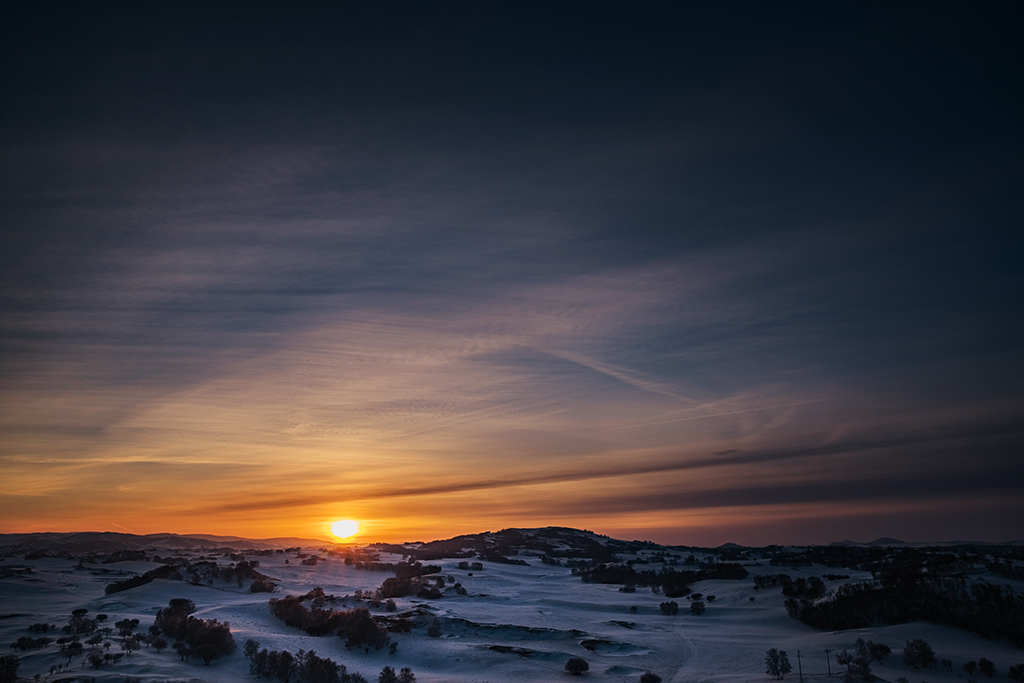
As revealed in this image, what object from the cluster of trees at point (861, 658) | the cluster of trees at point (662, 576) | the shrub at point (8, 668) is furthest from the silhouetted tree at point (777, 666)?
the cluster of trees at point (662, 576)

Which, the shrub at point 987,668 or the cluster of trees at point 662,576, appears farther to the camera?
the cluster of trees at point 662,576

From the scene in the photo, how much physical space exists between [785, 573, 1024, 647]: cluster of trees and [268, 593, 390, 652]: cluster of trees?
96.0 ft

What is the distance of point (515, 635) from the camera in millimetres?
35688

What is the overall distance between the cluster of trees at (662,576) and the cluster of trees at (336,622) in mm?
34435

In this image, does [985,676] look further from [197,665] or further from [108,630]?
[108,630]

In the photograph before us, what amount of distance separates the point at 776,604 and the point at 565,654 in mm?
24211

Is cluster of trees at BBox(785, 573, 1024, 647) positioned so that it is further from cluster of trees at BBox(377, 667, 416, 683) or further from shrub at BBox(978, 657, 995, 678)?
cluster of trees at BBox(377, 667, 416, 683)

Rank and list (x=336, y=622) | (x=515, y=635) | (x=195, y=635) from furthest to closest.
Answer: (x=515, y=635)
(x=336, y=622)
(x=195, y=635)

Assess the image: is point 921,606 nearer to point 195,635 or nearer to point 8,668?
point 195,635

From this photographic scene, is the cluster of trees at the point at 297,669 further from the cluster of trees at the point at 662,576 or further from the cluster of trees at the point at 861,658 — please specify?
the cluster of trees at the point at 662,576

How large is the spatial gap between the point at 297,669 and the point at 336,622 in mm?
9406

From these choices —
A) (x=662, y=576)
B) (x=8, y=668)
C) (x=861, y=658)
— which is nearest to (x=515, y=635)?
(x=861, y=658)

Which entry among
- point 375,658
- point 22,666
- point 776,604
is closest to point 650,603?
point 776,604

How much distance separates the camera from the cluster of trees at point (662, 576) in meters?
58.4
